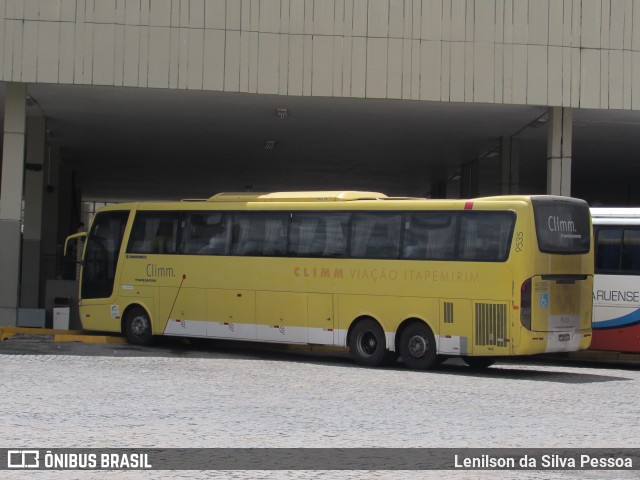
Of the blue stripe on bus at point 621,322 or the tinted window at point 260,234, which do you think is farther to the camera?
the tinted window at point 260,234

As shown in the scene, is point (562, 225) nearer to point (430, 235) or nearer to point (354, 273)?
point (430, 235)

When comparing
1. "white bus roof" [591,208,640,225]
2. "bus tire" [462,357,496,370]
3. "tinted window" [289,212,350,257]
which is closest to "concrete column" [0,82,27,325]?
"tinted window" [289,212,350,257]

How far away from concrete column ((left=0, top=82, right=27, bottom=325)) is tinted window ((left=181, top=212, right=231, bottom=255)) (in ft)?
12.7

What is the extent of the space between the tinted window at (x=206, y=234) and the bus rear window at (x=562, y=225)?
6610 mm

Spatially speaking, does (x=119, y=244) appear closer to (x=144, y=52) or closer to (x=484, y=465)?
(x=144, y=52)

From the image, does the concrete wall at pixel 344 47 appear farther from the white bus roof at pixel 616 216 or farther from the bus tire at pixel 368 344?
the bus tire at pixel 368 344

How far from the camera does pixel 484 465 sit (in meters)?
9.33

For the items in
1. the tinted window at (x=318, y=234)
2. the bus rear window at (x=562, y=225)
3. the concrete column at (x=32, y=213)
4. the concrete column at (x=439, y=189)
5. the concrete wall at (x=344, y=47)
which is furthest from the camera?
the concrete column at (x=439, y=189)

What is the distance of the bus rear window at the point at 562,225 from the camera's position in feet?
59.3

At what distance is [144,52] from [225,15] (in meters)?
1.89

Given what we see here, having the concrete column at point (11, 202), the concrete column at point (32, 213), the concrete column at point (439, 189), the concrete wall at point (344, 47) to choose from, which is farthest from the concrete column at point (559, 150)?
the concrete column at point (439, 189)

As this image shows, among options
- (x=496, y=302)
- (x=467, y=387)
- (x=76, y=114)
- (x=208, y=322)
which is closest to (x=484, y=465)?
(x=467, y=387)

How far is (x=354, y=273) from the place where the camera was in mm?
19859

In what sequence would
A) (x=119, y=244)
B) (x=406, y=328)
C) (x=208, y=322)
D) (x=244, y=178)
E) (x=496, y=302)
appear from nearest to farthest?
1. (x=496, y=302)
2. (x=406, y=328)
3. (x=208, y=322)
4. (x=119, y=244)
5. (x=244, y=178)
